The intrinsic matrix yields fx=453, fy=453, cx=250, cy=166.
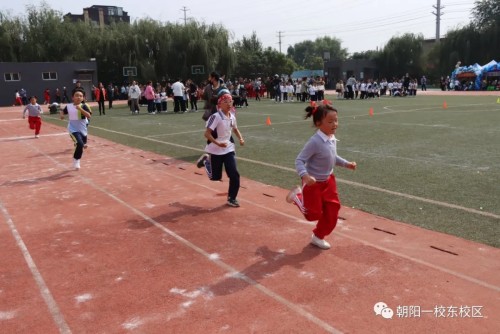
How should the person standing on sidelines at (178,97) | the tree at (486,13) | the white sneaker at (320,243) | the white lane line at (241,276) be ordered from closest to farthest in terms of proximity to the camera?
the white lane line at (241,276), the white sneaker at (320,243), the person standing on sidelines at (178,97), the tree at (486,13)

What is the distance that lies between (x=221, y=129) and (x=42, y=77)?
4385 cm

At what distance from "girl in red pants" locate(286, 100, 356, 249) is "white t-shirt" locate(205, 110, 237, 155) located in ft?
6.98

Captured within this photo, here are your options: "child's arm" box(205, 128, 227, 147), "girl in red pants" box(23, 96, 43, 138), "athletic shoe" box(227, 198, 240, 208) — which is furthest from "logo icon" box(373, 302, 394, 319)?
"girl in red pants" box(23, 96, 43, 138)

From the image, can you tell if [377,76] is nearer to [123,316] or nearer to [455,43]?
[455,43]

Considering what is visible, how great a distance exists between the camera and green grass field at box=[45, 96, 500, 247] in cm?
615

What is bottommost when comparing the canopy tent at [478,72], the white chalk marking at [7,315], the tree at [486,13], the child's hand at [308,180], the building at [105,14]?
the white chalk marking at [7,315]

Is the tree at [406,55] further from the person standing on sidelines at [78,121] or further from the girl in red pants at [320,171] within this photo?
the girl in red pants at [320,171]

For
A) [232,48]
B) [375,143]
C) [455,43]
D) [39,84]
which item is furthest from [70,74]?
[455,43]

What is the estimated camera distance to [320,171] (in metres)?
4.96

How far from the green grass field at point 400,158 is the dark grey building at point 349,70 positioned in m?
50.7

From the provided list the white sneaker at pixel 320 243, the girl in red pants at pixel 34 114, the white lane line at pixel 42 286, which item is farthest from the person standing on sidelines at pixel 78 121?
the girl in red pants at pixel 34 114

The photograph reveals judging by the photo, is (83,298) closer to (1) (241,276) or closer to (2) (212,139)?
(1) (241,276)

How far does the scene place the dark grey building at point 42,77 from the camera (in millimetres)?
43500

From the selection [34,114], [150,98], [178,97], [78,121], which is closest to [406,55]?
[178,97]
